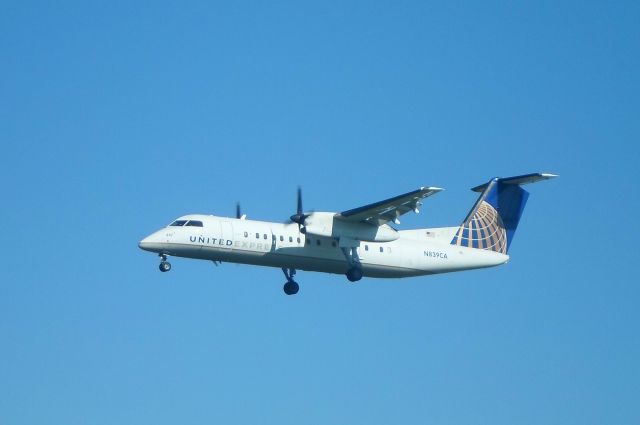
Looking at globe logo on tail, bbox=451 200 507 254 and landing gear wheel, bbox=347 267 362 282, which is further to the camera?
globe logo on tail, bbox=451 200 507 254

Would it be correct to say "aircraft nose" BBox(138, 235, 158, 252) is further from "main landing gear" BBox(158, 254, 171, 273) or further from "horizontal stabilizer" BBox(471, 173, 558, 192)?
"horizontal stabilizer" BBox(471, 173, 558, 192)

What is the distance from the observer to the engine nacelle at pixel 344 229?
33656 millimetres

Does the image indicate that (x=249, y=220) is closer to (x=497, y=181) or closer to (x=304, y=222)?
(x=304, y=222)

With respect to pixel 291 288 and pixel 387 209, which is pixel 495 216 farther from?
pixel 291 288

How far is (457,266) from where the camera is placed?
36031mm

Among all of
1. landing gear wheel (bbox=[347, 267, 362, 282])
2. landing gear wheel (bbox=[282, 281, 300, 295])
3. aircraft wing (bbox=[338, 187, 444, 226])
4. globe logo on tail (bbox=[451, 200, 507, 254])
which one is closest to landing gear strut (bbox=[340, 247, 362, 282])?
landing gear wheel (bbox=[347, 267, 362, 282])

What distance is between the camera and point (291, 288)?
35.5 meters

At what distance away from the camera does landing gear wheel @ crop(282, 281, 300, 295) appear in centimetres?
3553

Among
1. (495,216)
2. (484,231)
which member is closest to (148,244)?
(484,231)

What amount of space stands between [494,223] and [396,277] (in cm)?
448

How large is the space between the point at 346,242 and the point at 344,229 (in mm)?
416

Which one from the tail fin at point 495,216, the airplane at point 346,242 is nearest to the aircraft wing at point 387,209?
the airplane at point 346,242

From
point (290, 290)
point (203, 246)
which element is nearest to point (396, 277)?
point (290, 290)

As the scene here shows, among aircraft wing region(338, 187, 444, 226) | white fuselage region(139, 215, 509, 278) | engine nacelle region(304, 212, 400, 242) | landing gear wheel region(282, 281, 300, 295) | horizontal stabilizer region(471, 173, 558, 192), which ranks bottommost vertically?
landing gear wheel region(282, 281, 300, 295)
